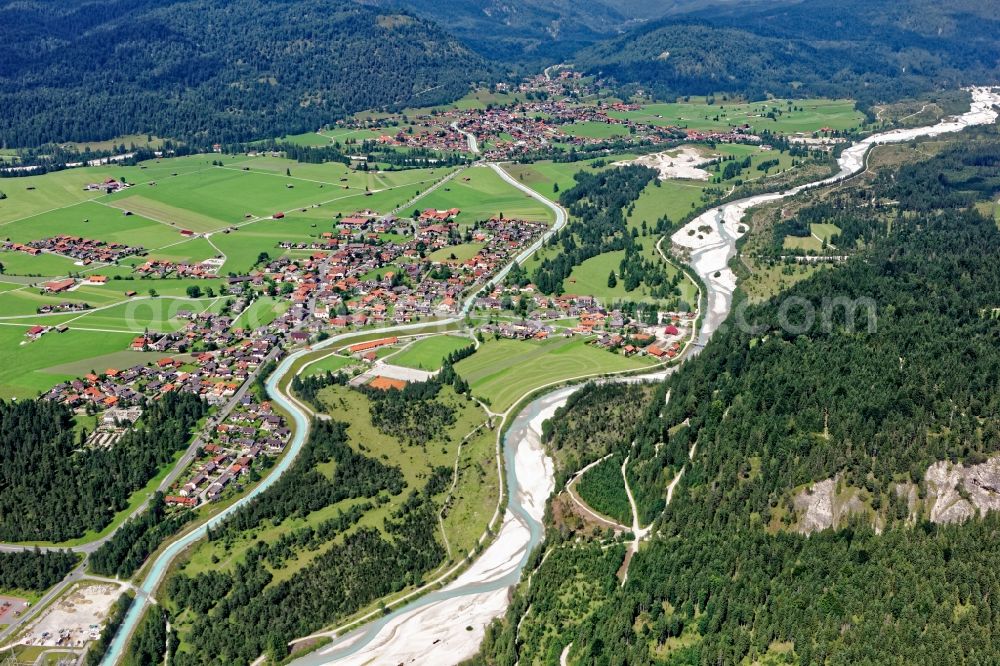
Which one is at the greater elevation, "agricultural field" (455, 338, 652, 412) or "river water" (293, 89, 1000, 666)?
"agricultural field" (455, 338, 652, 412)

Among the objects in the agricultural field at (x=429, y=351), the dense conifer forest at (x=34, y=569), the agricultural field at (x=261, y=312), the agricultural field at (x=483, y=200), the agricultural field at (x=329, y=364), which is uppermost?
the agricultural field at (x=483, y=200)

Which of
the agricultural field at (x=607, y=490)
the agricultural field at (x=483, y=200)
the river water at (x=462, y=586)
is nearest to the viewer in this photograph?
the river water at (x=462, y=586)

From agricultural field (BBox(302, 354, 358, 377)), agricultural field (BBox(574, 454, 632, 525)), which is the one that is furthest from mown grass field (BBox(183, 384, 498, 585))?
agricultural field (BBox(574, 454, 632, 525))

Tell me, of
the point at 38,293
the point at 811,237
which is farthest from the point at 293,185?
the point at 811,237

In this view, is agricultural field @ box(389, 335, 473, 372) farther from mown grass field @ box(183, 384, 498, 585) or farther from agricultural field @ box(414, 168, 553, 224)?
agricultural field @ box(414, 168, 553, 224)

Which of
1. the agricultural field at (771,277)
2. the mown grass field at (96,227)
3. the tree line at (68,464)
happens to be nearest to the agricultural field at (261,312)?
the tree line at (68,464)

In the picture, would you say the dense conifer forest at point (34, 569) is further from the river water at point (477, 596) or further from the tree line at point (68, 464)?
the river water at point (477, 596)

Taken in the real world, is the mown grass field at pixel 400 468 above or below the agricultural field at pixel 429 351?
below
